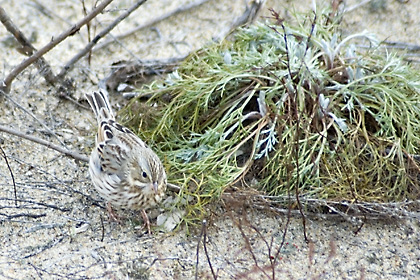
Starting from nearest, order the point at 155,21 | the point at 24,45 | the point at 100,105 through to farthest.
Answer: the point at 100,105
the point at 24,45
the point at 155,21

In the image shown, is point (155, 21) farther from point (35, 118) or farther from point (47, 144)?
point (47, 144)

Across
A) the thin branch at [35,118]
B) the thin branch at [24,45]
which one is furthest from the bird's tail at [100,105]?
the thin branch at [24,45]

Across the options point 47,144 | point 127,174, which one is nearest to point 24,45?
point 47,144

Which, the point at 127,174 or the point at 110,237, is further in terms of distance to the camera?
the point at 127,174

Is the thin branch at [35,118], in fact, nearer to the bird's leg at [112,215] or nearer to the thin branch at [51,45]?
the thin branch at [51,45]

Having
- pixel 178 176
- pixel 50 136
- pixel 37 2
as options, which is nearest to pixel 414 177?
pixel 178 176

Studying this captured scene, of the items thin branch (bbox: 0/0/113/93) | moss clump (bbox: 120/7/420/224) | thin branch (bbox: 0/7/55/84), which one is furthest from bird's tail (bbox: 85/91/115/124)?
thin branch (bbox: 0/7/55/84)

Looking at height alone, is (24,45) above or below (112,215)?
above
